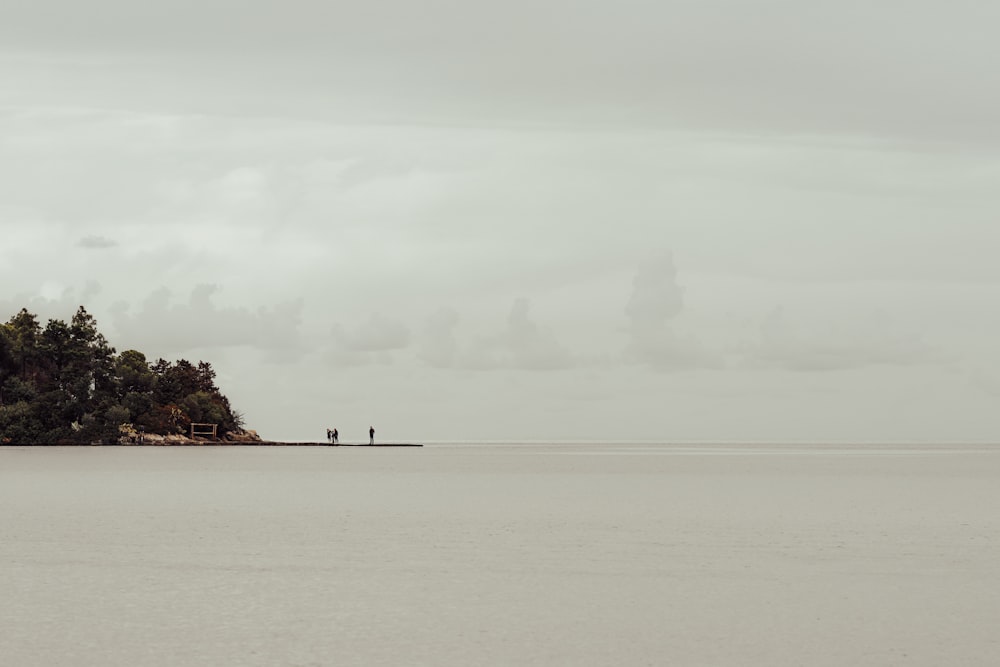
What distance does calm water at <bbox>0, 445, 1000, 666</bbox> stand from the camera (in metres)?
21.7

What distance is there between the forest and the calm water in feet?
293

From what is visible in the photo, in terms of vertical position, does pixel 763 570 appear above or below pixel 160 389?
below

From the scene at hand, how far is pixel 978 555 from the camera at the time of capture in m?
38.1

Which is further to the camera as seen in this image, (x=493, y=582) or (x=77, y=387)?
(x=77, y=387)

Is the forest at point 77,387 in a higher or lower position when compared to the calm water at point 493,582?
higher

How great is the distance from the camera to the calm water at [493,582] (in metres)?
21.7

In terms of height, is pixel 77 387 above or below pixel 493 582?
above

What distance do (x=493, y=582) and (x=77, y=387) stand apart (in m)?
131

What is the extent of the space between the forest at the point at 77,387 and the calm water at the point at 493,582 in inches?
3517

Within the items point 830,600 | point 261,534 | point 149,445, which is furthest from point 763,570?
point 149,445

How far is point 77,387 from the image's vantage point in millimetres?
149000

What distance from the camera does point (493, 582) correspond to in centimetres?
3089

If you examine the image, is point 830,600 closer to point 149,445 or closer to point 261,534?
point 261,534

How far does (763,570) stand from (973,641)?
1131cm
